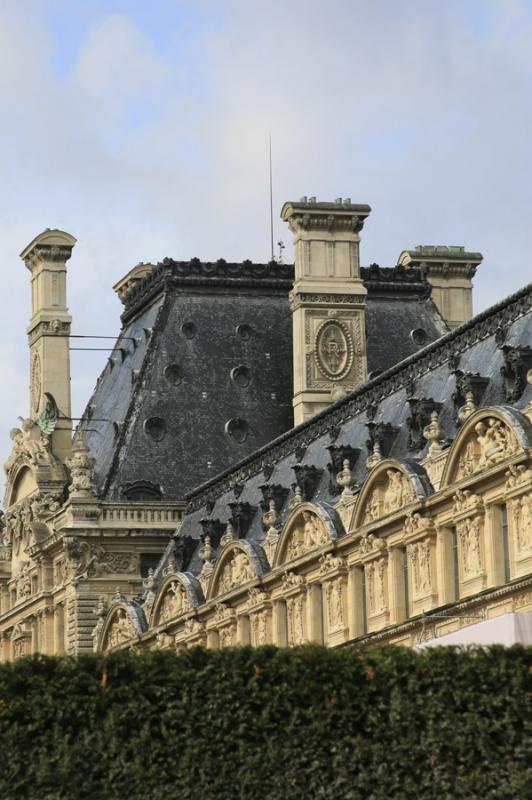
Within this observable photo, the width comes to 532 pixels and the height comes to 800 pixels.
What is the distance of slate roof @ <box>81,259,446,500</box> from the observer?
106750 mm

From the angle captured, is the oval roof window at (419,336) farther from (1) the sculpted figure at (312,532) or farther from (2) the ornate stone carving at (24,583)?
(1) the sculpted figure at (312,532)

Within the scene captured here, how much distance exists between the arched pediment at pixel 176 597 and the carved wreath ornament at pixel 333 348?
37.3 ft

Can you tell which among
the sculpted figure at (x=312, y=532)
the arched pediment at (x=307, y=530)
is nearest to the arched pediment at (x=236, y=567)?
the arched pediment at (x=307, y=530)

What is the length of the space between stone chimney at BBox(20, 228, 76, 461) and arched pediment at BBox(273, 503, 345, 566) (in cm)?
2887

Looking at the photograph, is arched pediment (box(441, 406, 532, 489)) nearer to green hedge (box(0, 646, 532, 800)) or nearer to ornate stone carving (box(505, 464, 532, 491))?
ornate stone carving (box(505, 464, 532, 491))

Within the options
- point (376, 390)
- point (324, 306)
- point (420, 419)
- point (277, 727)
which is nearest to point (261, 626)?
point (376, 390)

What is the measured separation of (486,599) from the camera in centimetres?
7231

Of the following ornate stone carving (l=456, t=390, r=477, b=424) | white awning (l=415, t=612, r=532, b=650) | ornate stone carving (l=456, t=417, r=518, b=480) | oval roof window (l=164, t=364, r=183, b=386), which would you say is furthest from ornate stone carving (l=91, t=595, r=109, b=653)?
white awning (l=415, t=612, r=532, b=650)

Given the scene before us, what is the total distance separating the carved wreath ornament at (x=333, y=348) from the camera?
104062mm

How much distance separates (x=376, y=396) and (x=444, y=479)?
40.8 feet

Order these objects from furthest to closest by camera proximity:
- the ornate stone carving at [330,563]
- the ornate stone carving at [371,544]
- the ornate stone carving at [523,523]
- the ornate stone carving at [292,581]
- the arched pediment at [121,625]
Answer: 1. the arched pediment at [121,625]
2. the ornate stone carving at [292,581]
3. the ornate stone carving at [330,563]
4. the ornate stone carving at [371,544]
5. the ornate stone carving at [523,523]

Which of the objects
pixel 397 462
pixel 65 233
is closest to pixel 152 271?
pixel 65 233

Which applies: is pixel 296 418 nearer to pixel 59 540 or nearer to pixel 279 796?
pixel 59 540

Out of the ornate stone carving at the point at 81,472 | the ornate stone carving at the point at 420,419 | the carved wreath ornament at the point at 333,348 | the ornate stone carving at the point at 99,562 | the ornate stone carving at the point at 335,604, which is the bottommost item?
the ornate stone carving at the point at 335,604
